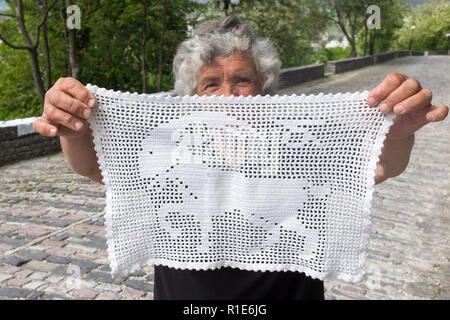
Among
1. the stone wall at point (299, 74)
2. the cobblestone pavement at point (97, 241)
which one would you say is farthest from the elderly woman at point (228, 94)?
the stone wall at point (299, 74)

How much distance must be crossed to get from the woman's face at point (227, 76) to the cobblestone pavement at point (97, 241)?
2.54 meters

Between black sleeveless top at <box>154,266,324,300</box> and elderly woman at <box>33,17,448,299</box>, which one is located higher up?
elderly woman at <box>33,17,448,299</box>

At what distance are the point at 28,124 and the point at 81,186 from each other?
2645mm

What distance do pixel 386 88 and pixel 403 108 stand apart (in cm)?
10

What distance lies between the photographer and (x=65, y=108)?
155cm

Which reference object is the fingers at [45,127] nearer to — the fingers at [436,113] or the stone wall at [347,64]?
the fingers at [436,113]

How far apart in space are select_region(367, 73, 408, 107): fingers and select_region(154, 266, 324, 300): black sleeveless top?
2.65 feet

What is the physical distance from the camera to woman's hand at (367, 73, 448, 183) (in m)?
1.51

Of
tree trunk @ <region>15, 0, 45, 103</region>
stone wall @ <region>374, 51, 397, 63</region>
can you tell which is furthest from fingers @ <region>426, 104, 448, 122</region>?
stone wall @ <region>374, 51, 397, 63</region>

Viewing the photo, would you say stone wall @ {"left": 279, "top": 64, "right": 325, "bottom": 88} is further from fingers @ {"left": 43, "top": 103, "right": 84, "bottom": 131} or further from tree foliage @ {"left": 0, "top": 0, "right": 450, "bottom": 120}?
fingers @ {"left": 43, "top": 103, "right": 84, "bottom": 131}

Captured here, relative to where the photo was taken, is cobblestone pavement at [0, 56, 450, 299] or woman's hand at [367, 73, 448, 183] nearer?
woman's hand at [367, 73, 448, 183]

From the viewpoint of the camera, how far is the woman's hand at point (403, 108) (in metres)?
1.51

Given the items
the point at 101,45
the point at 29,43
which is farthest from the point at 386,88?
the point at 101,45
